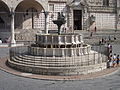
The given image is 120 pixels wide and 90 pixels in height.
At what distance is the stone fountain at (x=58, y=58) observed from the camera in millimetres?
12312

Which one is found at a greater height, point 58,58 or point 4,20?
point 4,20

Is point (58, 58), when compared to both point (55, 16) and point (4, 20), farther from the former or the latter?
point (4, 20)

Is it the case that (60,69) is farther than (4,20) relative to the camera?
No

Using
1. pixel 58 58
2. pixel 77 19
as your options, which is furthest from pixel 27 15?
pixel 58 58

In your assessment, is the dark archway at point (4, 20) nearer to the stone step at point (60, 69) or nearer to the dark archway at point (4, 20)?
the dark archway at point (4, 20)

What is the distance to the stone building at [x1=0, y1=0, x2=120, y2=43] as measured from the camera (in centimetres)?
2975

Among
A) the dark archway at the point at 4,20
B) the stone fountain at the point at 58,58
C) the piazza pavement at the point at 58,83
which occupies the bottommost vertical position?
the piazza pavement at the point at 58,83

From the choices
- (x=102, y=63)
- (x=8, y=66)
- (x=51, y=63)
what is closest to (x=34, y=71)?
(x=51, y=63)

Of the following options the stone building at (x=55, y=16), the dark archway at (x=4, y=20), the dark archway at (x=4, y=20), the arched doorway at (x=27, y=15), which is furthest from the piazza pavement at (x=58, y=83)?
the arched doorway at (x=27, y=15)

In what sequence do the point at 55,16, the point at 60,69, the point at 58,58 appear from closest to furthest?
1. the point at 60,69
2. the point at 58,58
3. the point at 55,16

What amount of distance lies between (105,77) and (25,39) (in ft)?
60.9

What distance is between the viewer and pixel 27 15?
102 feet

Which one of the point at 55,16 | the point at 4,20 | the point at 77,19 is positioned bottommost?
the point at 4,20

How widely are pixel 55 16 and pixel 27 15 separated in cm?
450
